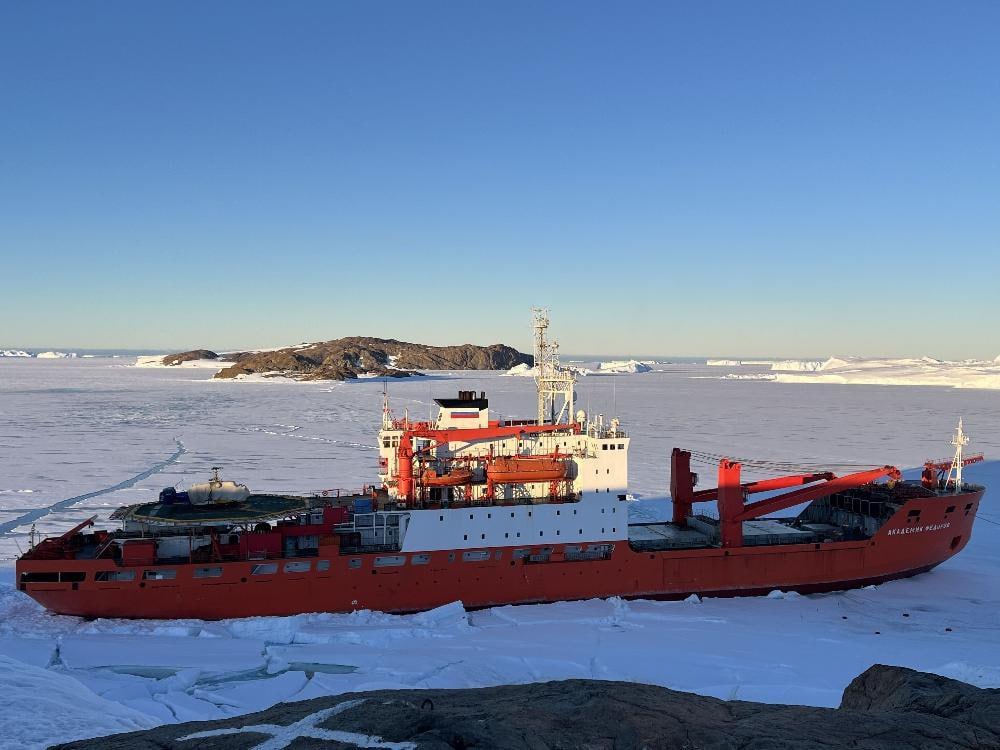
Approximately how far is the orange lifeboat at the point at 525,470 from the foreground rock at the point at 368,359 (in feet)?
273

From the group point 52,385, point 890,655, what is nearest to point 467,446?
point 890,655

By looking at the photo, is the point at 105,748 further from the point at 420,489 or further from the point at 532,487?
the point at 532,487

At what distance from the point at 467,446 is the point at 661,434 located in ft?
80.6

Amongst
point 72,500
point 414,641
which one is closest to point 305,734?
point 414,641

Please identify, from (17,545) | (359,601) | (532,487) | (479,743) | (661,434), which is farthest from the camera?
(661,434)

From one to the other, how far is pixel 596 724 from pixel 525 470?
10277 millimetres

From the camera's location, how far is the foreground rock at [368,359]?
108 metres

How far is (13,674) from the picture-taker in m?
10.0

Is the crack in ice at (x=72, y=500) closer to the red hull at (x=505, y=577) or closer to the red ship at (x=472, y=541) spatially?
the red ship at (x=472, y=541)

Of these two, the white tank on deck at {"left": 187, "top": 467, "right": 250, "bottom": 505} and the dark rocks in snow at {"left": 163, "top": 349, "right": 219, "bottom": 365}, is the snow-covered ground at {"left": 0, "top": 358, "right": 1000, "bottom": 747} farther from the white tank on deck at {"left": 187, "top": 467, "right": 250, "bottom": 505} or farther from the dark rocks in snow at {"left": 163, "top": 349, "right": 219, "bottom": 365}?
the dark rocks in snow at {"left": 163, "top": 349, "right": 219, "bottom": 365}

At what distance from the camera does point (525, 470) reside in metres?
16.1

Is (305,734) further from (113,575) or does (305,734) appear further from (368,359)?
(368,359)

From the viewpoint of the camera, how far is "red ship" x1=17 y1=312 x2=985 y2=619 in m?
14.5

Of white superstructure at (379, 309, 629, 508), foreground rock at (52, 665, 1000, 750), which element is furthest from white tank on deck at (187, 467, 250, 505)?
foreground rock at (52, 665, 1000, 750)
